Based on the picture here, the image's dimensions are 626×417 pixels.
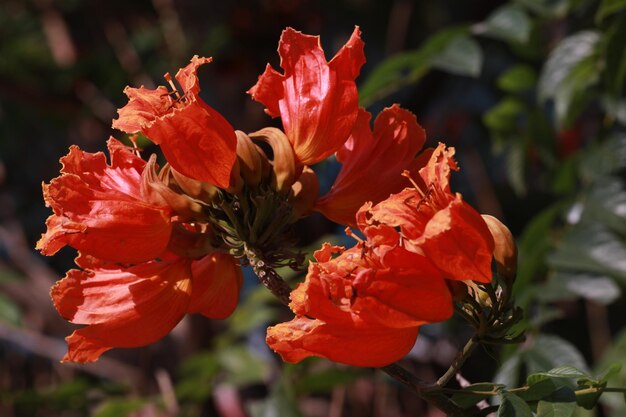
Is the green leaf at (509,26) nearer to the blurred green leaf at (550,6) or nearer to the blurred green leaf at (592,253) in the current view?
the blurred green leaf at (550,6)

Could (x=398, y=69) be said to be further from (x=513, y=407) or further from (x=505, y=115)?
(x=513, y=407)

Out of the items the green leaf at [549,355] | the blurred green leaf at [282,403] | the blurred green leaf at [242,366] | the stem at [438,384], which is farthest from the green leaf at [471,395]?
the blurred green leaf at [242,366]

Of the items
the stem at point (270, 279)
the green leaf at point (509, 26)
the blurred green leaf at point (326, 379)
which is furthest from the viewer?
the blurred green leaf at point (326, 379)

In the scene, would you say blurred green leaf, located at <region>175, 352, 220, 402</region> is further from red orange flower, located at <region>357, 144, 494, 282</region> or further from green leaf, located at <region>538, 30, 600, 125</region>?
red orange flower, located at <region>357, 144, 494, 282</region>

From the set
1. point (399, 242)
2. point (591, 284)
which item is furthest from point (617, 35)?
point (399, 242)

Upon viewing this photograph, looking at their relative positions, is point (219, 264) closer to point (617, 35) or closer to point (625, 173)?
point (617, 35)

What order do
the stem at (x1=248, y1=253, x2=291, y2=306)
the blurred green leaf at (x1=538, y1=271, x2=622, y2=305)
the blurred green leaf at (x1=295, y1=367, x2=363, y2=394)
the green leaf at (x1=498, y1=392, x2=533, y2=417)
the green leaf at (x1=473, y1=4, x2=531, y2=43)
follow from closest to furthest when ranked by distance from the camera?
the green leaf at (x1=498, y1=392, x2=533, y2=417) → the stem at (x1=248, y1=253, x2=291, y2=306) → the blurred green leaf at (x1=538, y1=271, x2=622, y2=305) → the green leaf at (x1=473, y1=4, x2=531, y2=43) → the blurred green leaf at (x1=295, y1=367, x2=363, y2=394)

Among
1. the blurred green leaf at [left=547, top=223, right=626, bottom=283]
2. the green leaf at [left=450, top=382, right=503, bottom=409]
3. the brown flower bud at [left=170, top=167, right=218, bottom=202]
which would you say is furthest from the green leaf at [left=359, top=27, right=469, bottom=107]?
the green leaf at [left=450, top=382, right=503, bottom=409]
